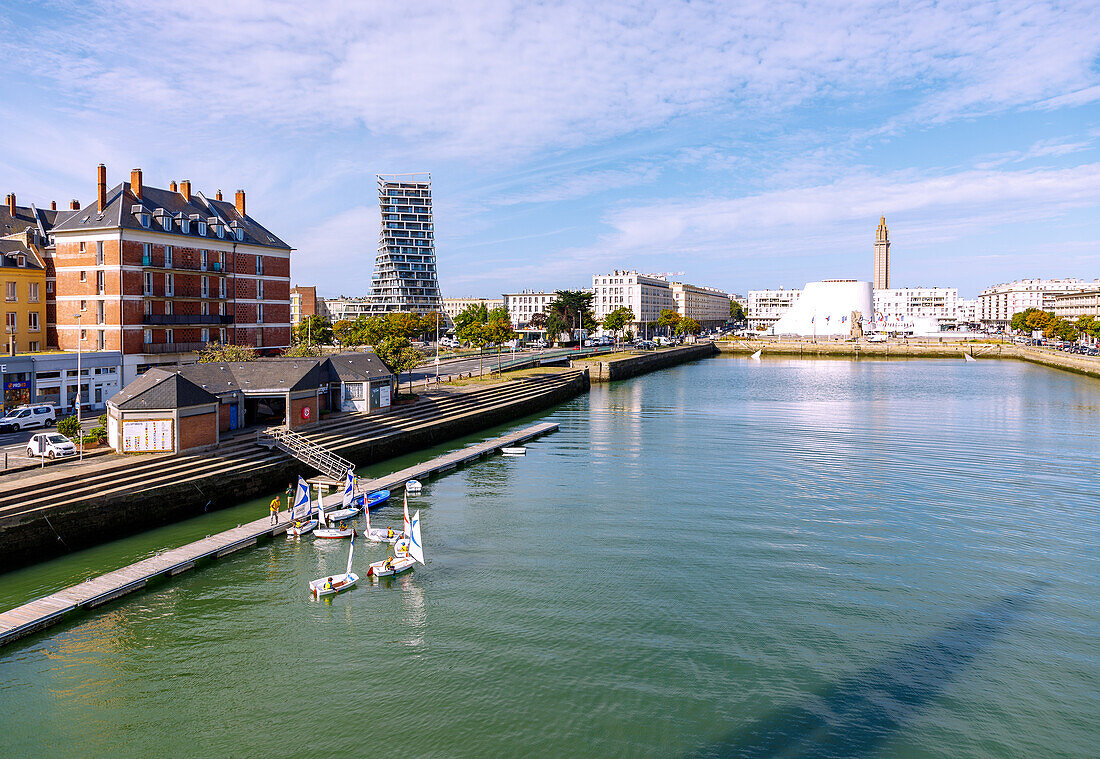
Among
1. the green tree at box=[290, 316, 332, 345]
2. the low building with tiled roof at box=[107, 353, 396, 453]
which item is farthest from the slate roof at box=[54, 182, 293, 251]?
the green tree at box=[290, 316, 332, 345]

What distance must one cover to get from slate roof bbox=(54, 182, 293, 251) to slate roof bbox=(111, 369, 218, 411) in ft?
79.0

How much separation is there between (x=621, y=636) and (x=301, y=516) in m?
17.6

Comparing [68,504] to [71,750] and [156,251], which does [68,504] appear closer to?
[71,750]

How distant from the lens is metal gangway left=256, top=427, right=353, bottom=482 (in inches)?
1569

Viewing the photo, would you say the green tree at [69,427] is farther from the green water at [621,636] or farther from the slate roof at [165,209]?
the slate roof at [165,209]

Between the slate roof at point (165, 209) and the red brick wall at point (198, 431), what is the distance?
26.4m

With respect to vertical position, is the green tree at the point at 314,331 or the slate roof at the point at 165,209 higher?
the slate roof at the point at 165,209

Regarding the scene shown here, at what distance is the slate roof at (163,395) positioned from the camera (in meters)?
34.8

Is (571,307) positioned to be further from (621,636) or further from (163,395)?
(621,636)

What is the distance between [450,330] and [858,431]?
446 feet

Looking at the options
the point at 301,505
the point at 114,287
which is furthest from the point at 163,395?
the point at 114,287

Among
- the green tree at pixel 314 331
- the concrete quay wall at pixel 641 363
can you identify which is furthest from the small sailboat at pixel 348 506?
the concrete quay wall at pixel 641 363

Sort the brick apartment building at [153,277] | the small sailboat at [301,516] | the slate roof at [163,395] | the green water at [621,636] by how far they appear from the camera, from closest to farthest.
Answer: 1. the green water at [621,636]
2. the small sailboat at [301,516]
3. the slate roof at [163,395]
4. the brick apartment building at [153,277]

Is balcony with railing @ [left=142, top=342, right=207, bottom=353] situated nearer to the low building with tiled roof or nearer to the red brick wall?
the low building with tiled roof
